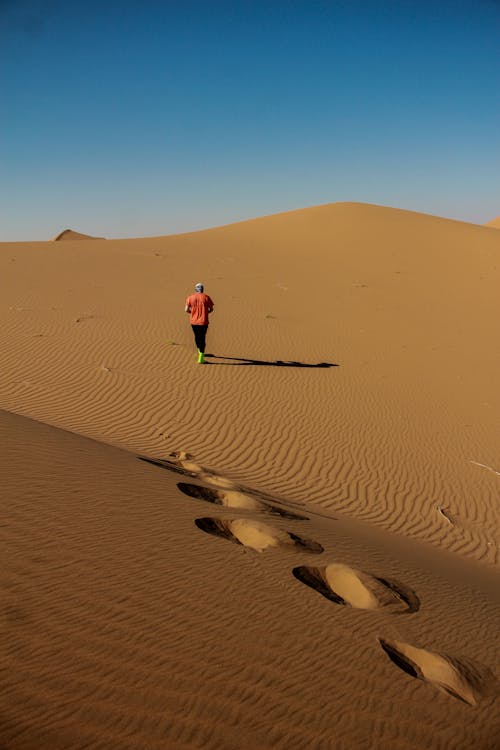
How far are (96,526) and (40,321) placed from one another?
1132 centimetres

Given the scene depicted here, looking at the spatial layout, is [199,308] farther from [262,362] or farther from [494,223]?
[494,223]

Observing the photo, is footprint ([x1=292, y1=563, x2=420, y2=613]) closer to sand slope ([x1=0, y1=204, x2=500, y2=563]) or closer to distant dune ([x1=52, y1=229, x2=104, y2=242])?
sand slope ([x1=0, y1=204, x2=500, y2=563])

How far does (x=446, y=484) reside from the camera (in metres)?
8.14

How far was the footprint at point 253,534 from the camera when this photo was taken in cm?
454

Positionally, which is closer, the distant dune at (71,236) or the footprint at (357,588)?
the footprint at (357,588)

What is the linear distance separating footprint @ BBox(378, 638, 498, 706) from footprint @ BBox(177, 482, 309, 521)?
7.35 ft

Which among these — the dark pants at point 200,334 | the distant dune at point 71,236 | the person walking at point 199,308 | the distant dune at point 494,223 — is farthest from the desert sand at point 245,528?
the distant dune at point 494,223

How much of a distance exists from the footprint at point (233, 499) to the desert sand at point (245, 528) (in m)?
0.04

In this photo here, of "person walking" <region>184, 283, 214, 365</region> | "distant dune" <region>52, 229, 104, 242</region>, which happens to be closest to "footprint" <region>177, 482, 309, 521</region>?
"person walking" <region>184, 283, 214, 365</region>

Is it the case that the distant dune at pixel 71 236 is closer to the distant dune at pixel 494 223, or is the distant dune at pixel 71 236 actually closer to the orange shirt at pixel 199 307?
the orange shirt at pixel 199 307

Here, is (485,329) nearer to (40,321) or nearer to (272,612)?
(40,321)

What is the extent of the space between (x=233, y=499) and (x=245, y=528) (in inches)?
36.1

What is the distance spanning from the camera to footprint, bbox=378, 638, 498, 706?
10.2 ft

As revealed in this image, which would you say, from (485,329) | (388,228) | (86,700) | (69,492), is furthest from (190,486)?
(388,228)
